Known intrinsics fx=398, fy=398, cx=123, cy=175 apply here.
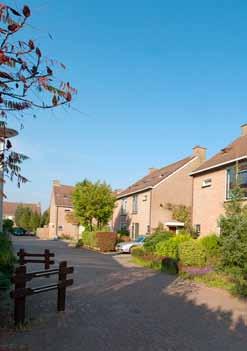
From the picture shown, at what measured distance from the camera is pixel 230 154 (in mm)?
23875

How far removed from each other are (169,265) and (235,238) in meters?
4.51

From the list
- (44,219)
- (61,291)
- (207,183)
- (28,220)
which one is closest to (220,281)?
(61,291)

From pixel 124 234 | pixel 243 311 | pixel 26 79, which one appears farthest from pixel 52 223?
pixel 26 79

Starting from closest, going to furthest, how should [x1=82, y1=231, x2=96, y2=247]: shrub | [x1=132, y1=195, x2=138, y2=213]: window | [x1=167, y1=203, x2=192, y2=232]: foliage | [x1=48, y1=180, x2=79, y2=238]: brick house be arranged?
[x1=167, y1=203, x2=192, y2=232]: foliage, [x1=82, y1=231, x2=96, y2=247]: shrub, [x1=132, y1=195, x2=138, y2=213]: window, [x1=48, y1=180, x2=79, y2=238]: brick house

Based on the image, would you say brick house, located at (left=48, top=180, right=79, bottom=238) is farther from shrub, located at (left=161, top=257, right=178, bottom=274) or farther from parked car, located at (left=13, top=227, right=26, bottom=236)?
shrub, located at (left=161, top=257, right=178, bottom=274)

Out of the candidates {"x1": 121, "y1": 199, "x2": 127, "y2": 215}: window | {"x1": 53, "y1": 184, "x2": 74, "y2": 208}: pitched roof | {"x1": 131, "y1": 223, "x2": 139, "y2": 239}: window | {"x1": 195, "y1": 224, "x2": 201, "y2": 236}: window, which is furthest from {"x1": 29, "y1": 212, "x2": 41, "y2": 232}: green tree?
{"x1": 195, "y1": 224, "x2": 201, "y2": 236}: window

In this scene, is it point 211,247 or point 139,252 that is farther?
point 139,252

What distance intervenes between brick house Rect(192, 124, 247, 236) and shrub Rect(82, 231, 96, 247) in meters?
11.3

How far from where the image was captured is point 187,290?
13.2 meters

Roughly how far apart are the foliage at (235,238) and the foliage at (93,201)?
22.0 metres

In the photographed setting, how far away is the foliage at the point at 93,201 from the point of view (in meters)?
36.5

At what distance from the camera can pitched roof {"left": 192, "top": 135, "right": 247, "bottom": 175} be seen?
874 inches

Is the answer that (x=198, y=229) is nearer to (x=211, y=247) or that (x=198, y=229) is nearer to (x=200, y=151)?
(x=211, y=247)

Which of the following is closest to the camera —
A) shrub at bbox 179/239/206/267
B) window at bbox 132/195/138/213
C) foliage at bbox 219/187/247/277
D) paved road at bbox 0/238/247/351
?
paved road at bbox 0/238/247/351
